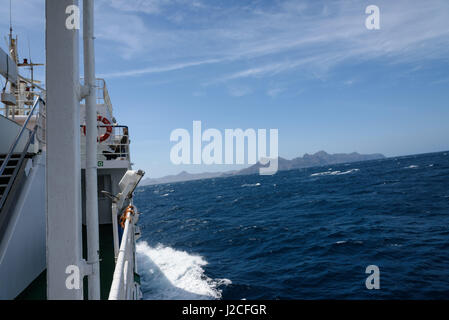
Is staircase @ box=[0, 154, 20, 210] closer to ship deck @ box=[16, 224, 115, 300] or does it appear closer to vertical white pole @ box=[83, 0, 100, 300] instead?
ship deck @ box=[16, 224, 115, 300]

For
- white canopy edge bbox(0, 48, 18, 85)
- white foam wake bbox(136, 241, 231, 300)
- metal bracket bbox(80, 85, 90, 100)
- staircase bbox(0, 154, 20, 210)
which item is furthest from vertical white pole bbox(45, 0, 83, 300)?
white foam wake bbox(136, 241, 231, 300)

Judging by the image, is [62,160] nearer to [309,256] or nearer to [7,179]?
[7,179]

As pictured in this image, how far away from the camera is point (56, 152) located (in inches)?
95.8

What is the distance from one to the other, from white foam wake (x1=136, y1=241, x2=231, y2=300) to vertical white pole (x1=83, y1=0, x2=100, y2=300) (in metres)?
8.08

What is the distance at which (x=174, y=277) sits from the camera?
12641 mm

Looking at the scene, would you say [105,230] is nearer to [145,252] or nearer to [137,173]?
[137,173]

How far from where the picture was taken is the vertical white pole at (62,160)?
7.92 ft

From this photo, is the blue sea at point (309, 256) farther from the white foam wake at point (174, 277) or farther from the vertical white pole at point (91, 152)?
the vertical white pole at point (91, 152)

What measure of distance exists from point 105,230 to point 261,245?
9.46 meters

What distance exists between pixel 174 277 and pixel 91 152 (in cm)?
1136

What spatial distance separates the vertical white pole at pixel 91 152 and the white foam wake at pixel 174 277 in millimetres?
8080

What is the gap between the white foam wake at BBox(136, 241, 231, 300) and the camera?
417 inches
